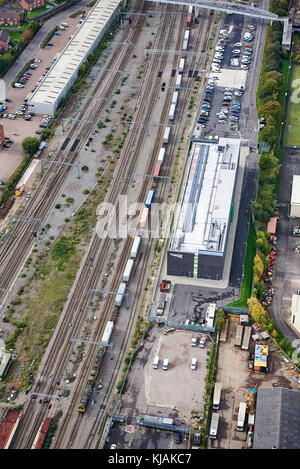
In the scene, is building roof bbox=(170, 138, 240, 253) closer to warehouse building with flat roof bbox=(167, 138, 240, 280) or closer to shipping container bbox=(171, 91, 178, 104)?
warehouse building with flat roof bbox=(167, 138, 240, 280)

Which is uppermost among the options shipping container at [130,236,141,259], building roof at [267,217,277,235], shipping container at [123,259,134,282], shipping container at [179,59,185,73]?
shipping container at [179,59,185,73]

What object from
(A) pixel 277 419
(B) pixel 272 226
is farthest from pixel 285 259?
(A) pixel 277 419

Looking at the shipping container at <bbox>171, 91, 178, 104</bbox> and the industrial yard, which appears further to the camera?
the shipping container at <bbox>171, 91, 178, 104</bbox>

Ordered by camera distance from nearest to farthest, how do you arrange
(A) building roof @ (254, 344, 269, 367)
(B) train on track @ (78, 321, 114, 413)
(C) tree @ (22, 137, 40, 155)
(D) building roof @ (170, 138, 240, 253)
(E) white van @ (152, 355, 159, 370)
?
(B) train on track @ (78, 321, 114, 413) → (A) building roof @ (254, 344, 269, 367) → (E) white van @ (152, 355, 159, 370) → (D) building roof @ (170, 138, 240, 253) → (C) tree @ (22, 137, 40, 155)

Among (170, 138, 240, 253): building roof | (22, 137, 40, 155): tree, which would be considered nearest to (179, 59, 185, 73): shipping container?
(170, 138, 240, 253): building roof

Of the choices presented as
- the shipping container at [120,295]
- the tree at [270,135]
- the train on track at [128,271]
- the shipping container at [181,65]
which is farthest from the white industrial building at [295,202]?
the shipping container at [181,65]

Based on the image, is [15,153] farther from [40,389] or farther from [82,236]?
[40,389]
